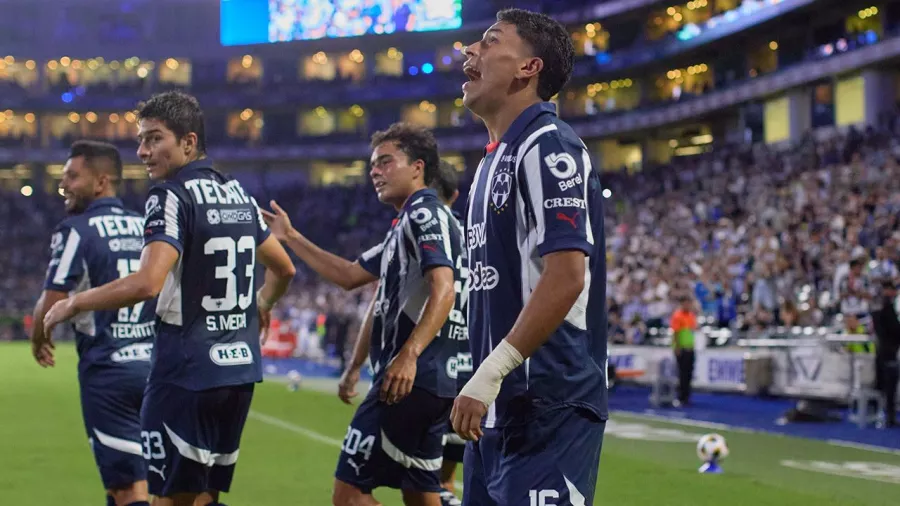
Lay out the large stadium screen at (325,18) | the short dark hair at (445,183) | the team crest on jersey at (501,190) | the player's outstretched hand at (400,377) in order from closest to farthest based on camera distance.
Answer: the team crest on jersey at (501,190)
the player's outstretched hand at (400,377)
the short dark hair at (445,183)
the large stadium screen at (325,18)

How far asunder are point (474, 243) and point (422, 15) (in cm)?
6271

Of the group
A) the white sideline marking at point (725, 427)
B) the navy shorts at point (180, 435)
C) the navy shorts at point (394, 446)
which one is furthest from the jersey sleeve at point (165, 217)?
the white sideline marking at point (725, 427)

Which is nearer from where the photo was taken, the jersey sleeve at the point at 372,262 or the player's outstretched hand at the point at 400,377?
the player's outstretched hand at the point at 400,377

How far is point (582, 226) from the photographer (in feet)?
12.4

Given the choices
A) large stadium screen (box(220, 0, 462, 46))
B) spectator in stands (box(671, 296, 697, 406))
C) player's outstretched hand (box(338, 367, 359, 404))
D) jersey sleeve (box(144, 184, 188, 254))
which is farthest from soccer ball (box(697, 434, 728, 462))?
large stadium screen (box(220, 0, 462, 46))

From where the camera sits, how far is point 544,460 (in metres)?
3.79

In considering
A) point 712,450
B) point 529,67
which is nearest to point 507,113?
point 529,67

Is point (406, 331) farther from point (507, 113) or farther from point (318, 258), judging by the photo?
point (507, 113)

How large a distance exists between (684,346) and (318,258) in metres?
14.6

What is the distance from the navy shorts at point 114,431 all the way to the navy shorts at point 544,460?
3715 millimetres

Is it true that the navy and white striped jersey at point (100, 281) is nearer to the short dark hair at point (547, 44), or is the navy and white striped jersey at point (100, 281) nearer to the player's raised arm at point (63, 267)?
the player's raised arm at point (63, 267)

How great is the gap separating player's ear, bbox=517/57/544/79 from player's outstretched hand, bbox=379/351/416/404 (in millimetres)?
2022

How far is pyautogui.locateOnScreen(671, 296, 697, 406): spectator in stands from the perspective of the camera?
20.5 metres

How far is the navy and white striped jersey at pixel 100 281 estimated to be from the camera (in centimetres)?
710
